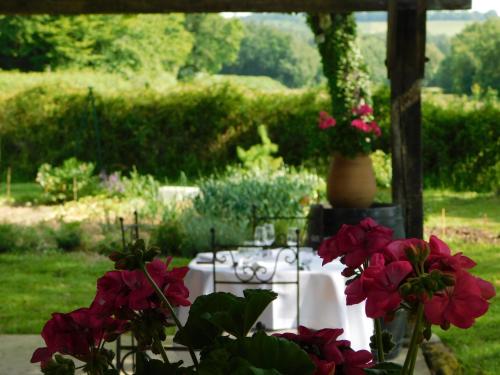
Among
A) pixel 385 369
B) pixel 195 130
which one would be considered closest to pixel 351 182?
pixel 385 369

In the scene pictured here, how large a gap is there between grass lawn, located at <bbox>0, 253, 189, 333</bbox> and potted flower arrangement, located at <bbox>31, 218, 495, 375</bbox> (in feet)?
16.6

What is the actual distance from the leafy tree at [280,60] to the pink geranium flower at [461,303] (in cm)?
2989

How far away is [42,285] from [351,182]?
3.32m

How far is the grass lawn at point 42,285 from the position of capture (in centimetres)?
636

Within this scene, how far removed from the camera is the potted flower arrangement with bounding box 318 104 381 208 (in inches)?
213

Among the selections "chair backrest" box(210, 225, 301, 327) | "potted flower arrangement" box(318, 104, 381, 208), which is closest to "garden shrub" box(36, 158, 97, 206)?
"potted flower arrangement" box(318, 104, 381, 208)

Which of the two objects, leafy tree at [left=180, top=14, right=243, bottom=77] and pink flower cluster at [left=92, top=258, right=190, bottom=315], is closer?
pink flower cluster at [left=92, top=258, right=190, bottom=315]

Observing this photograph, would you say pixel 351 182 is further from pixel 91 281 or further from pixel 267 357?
pixel 267 357

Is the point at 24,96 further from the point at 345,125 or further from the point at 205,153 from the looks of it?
the point at 345,125

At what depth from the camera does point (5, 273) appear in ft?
25.7

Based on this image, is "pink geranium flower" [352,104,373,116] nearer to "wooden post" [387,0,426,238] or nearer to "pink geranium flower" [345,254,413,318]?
"wooden post" [387,0,426,238]

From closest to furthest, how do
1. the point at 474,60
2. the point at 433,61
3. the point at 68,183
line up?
1. the point at 68,183
2. the point at 474,60
3. the point at 433,61

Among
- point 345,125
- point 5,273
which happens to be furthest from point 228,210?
point 345,125

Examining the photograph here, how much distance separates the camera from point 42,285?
24.5 feet
